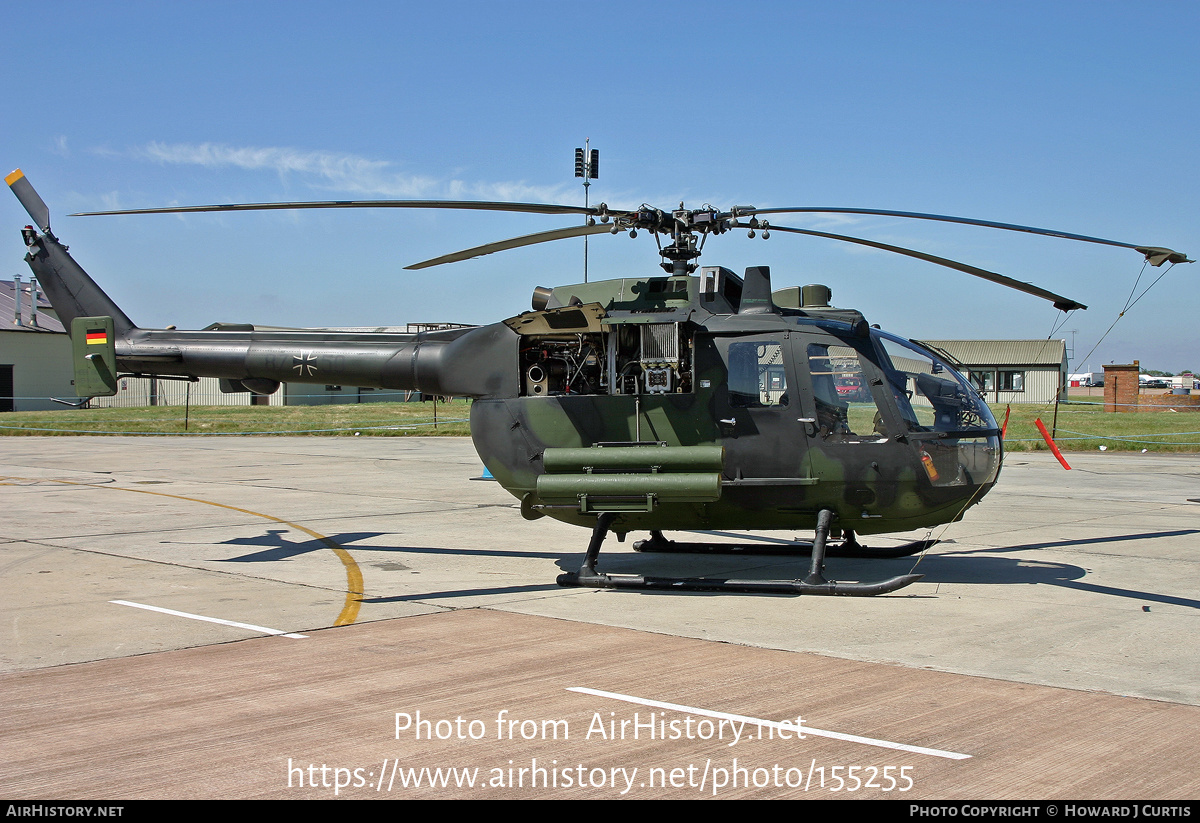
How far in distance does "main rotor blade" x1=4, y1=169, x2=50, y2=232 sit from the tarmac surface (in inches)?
164

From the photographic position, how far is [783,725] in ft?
17.1

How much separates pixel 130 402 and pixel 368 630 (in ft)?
194

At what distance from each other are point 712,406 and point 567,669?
3771 mm

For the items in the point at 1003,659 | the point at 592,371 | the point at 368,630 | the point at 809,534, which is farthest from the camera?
the point at 809,534

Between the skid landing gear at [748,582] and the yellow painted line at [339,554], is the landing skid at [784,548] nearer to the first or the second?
the skid landing gear at [748,582]

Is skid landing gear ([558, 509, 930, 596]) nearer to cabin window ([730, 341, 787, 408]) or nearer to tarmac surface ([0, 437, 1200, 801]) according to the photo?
tarmac surface ([0, 437, 1200, 801])

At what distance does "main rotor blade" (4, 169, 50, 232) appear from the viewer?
41.9 ft

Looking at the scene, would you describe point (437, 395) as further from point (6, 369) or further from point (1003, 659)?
point (6, 369)

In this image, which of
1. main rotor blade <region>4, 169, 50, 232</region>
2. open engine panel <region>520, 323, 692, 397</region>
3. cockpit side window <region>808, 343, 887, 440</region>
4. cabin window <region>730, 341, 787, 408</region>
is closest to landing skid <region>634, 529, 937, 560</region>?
cockpit side window <region>808, 343, 887, 440</region>

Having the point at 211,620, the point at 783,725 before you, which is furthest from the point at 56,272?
the point at 783,725

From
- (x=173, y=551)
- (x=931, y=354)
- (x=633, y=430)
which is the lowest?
(x=173, y=551)

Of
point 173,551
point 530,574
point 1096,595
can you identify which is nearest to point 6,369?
point 173,551
